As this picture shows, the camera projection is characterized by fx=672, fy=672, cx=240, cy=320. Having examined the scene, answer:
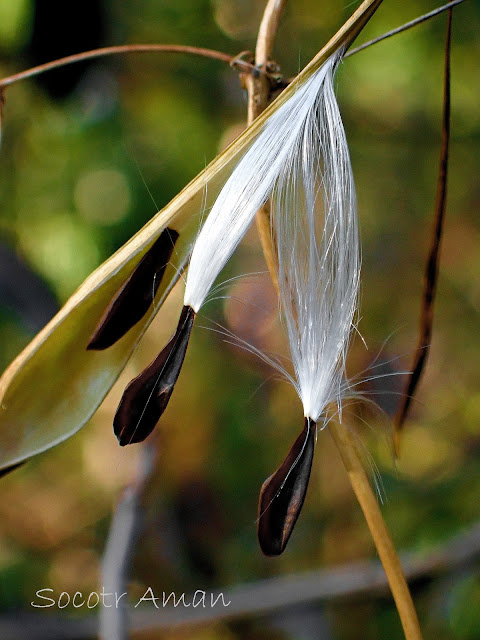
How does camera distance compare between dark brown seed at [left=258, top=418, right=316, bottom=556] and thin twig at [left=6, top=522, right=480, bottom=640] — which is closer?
dark brown seed at [left=258, top=418, right=316, bottom=556]

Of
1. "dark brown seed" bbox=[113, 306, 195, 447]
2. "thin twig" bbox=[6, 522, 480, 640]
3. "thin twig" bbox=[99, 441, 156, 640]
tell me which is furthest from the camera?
"thin twig" bbox=[6, 522, 480, 640]

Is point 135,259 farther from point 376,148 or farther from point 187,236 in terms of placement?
point 376,148

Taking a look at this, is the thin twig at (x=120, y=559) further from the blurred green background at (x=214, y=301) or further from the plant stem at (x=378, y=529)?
the plant stem at (x=378, y=529)

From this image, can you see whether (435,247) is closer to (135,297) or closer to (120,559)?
(135,297)

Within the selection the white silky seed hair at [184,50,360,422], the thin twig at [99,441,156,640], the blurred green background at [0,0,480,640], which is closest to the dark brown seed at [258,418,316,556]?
the white silky seed hair at [184,50,360,422]

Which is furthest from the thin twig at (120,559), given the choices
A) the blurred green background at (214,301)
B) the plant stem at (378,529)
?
the plant stem at (378,529)

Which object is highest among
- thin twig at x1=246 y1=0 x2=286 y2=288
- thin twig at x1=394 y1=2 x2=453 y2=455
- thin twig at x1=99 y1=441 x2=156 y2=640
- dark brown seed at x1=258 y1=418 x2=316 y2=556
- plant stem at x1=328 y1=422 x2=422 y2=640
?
thin twig at x1=246 y1=0 x2=286 y2=288

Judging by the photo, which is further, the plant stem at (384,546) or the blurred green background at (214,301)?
the blurred green background at (214,301)

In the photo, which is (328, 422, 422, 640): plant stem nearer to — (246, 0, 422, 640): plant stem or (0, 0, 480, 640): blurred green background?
(246, 0, 422, 640): plant stem
